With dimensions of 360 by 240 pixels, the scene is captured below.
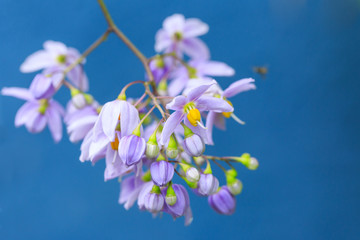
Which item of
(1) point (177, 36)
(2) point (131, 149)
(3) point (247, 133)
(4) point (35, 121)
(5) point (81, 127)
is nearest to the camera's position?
(2) point (131, 149)

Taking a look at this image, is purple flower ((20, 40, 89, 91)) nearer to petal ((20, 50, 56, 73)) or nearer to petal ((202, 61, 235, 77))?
petal ((20, 50, 56, 73))

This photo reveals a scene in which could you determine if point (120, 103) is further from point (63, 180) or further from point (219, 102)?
point (63, 180)

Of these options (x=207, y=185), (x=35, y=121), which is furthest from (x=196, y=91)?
(x=35, y=121)

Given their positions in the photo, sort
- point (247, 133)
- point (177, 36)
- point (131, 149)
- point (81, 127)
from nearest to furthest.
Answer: point (131, 149) → point (81, 127) → point (177, 36) → point (247, 133)

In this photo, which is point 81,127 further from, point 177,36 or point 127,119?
point 177,36

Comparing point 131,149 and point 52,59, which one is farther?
point 52,59

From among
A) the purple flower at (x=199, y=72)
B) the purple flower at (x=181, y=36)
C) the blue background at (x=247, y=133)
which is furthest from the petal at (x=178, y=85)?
the blue background at (x=247, y=133)

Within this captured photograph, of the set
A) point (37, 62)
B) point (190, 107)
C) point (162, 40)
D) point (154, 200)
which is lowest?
point (154, 200)

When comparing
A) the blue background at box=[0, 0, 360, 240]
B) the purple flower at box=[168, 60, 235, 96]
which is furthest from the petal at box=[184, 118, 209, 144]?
the blue background at box=[0, 0, 360, 240]
